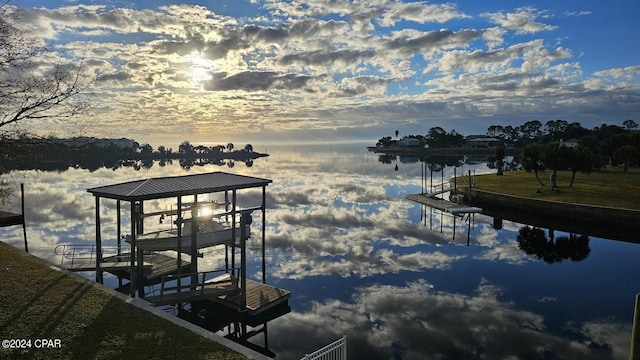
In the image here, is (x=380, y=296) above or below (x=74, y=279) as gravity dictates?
below

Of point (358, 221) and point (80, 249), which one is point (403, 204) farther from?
point (80, 249)

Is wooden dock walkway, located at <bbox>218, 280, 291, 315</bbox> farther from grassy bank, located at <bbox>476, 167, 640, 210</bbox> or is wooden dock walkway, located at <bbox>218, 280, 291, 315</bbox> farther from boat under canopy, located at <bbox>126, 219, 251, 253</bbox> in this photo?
grassy bank, located at <bbox>476, 167, 640, 210</bbox>

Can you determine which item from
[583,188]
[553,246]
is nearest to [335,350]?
[553,246]

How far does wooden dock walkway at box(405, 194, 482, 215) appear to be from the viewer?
4035cm

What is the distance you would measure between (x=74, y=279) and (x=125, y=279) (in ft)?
24.4

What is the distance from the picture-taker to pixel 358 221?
1468 inches

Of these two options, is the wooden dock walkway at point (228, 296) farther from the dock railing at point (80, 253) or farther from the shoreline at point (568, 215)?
the shoreline at point (568, 215)

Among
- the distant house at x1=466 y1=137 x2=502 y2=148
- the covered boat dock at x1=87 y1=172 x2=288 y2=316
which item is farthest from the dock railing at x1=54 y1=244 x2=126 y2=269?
the distant house at x1=466 y1=137 x2=502 y2=148

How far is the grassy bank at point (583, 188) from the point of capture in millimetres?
35625

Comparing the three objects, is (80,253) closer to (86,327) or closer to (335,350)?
(86,327)

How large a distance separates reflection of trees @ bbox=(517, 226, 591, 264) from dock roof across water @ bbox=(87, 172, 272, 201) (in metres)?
19.3

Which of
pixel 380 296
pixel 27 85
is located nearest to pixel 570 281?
pixel 380 296

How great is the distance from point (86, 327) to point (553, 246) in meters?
28.9

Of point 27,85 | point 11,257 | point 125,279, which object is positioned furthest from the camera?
point 125,279
